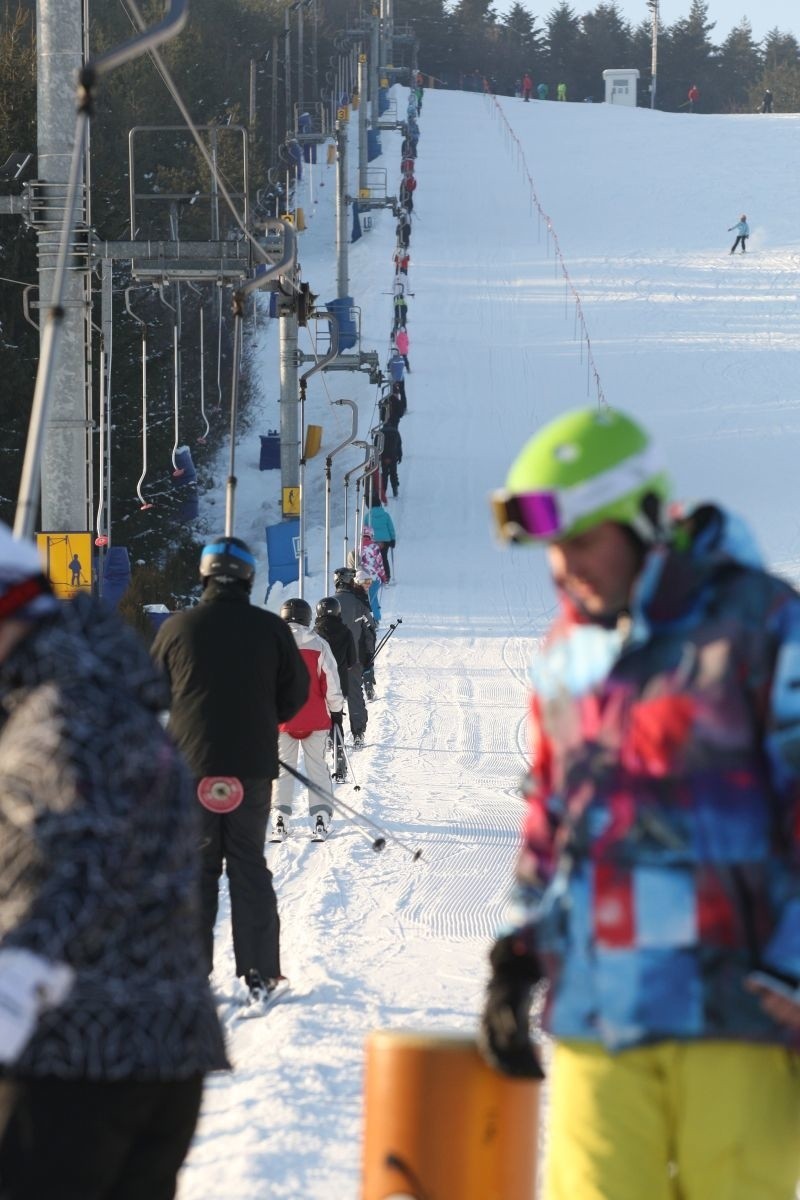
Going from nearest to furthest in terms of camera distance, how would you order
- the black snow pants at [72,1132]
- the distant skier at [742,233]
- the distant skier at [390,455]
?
the black snow pants at [72,1132] → the distant skier at [390,455] → the distant skier at [742,233]

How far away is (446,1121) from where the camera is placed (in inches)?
140

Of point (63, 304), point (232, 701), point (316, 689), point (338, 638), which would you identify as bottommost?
point (316, 689)

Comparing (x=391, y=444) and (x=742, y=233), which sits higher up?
(x=742, y=233)

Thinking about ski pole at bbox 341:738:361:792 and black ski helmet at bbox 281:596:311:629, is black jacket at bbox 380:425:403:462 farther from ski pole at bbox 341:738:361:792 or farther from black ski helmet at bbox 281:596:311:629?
black ski helmet at bbox 281:596:311:629

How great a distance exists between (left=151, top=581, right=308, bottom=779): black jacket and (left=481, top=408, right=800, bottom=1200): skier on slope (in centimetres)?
399

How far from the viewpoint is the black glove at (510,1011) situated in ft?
11.2

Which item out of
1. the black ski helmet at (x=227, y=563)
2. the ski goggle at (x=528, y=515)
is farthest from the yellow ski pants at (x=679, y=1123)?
the black ski helmet at (x=227, y=563)

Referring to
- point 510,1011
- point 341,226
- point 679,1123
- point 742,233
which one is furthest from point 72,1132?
point 742,233

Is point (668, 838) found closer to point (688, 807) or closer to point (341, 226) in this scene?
point (688, 807)

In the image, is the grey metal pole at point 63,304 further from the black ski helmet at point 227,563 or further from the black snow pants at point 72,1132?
the black snow pants at point 72,1132

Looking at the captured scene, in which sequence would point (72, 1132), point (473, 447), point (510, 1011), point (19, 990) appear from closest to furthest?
point (19, 990)
point (72, 1132)
point (510, 1011)
point (473, 447)

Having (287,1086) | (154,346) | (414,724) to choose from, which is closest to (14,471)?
(154,346)

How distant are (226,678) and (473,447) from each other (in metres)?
31.0

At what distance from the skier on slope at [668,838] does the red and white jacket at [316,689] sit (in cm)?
880
